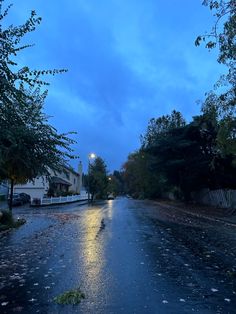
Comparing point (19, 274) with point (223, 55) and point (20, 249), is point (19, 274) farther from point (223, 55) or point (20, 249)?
point (223, 55)

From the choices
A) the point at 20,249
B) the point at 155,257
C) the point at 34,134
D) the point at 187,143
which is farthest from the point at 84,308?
the point at 187,143

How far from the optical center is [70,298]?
718 centimetres

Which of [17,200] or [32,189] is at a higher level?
[32,189]

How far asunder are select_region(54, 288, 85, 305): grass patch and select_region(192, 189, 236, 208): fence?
29.4 metres

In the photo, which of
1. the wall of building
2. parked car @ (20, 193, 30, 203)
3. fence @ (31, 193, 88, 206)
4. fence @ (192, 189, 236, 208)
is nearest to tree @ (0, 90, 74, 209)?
fence @ (192, 189, 236, 208)

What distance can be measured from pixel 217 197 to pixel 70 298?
36126 mm

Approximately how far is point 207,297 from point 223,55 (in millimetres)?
12165

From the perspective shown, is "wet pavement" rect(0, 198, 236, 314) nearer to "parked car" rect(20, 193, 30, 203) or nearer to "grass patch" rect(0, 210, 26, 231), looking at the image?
"grass patch" rect(0, 210, 26, 231)

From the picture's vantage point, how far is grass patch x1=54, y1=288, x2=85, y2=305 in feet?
23.1

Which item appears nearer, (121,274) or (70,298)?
(70,298)

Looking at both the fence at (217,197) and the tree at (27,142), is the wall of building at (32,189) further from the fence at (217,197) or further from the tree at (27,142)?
the tree at (27,142)

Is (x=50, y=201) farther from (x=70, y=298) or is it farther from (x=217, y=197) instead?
(x=70, y=298)

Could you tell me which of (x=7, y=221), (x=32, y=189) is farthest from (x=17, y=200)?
(x=7, y=221)

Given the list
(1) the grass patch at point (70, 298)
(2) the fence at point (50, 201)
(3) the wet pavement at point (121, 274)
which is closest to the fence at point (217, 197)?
(2) the fence at point (50, 201)
